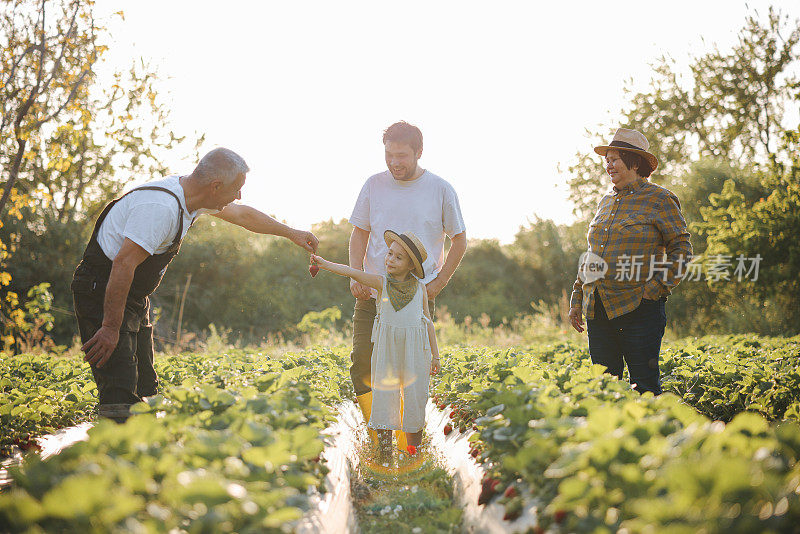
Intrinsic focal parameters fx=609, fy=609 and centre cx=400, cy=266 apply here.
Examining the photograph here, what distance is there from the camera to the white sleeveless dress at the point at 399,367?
4.09 m

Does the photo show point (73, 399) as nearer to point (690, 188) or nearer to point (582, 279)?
point (582, 279)

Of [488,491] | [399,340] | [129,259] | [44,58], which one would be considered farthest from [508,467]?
[44,58]

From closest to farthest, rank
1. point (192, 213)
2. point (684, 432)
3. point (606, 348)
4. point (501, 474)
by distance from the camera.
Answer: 1. point (684, 432)
2. point (501, 474)
3. point (192, 213)
4. point (606, 348)

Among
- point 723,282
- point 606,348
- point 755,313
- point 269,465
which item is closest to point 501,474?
point 269,465

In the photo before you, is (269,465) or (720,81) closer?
(269,465)

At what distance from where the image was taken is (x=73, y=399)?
4.46 metres

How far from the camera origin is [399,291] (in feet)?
13.6

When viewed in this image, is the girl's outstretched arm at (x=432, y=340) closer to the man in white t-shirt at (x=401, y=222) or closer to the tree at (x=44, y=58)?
the man in white t-shirt at (x=401, y=222)

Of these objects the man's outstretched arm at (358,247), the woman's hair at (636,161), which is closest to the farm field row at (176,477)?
the man's outstretched arm at (358,247)

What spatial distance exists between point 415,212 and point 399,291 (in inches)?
23.4

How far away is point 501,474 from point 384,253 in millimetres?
2101

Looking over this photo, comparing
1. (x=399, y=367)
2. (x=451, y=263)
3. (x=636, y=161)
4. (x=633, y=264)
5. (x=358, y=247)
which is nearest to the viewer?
(x=633, y=264)

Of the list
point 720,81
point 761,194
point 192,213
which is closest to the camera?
point 192,213

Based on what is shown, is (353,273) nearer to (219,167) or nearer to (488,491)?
(219,167)
